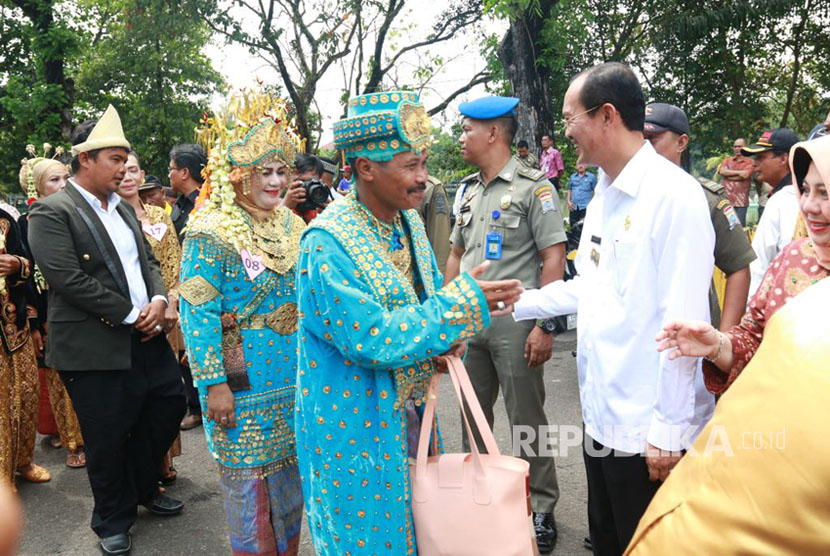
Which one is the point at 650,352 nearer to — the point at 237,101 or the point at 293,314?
the point at 293,314

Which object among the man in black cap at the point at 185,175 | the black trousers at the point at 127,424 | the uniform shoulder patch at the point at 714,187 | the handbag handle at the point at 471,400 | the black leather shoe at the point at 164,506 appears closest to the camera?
the handbag handle at the point at 471,400

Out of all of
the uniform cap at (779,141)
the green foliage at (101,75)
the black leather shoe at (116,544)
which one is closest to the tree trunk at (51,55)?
the green foliage at (101,75)

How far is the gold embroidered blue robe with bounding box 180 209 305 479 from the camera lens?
271 centimetres

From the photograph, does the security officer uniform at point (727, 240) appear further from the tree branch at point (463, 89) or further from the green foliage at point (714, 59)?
the tree branch at point (463, 89)

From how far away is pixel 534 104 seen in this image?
11.2 meters

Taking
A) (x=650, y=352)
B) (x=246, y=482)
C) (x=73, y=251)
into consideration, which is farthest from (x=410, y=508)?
(x=73, y=251)

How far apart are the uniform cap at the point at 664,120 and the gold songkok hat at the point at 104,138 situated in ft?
9.07

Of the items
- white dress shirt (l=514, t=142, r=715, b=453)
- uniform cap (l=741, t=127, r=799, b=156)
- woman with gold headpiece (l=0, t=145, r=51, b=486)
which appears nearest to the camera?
white dress shirt (l=514, t=142, r=715, b=453)

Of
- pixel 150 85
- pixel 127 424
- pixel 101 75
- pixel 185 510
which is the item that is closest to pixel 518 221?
pixel 127 424

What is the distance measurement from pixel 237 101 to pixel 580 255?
1.66 meters

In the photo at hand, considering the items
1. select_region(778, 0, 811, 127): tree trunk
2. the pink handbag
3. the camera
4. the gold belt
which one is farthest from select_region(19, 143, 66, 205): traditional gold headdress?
select_region(778, 0, 811, 127): tree trunk

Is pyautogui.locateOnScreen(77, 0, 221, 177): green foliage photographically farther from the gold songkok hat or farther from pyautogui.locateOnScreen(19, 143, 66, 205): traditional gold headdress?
the gold songkok hat

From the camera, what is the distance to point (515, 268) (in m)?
3.62

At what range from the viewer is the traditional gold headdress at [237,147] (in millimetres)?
2861
